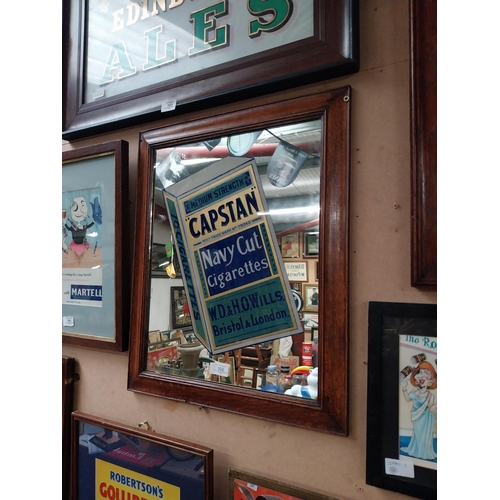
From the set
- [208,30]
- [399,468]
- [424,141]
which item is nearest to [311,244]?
[424,141]

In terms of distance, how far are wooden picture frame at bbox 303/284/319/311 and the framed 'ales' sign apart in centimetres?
44

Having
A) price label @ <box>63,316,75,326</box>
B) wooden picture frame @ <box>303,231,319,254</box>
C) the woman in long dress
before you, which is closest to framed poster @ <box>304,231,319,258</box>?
wooden picture frame @ <box>303,231,319,254</box>

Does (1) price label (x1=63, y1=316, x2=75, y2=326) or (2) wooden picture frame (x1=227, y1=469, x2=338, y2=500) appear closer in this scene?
(2) wooden picture frame (x1=227, y1=469, x2=338, y2=500)

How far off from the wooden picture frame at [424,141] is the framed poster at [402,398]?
0.08m

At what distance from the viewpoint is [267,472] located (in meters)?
0.85

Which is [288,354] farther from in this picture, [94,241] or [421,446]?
[94,241]

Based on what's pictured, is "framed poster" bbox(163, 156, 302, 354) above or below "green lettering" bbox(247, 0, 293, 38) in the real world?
below

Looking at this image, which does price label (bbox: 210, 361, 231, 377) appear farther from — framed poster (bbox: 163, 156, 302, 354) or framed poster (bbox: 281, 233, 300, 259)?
framed poster (bbox: 281, 233, 300, 259)

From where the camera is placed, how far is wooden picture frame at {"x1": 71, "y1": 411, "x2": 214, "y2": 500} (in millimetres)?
891

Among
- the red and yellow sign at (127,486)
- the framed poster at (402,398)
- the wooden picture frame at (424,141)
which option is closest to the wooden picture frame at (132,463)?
the red and yellow sign at (127,486)

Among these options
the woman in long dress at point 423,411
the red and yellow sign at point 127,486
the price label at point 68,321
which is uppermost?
the price label at point 68,321

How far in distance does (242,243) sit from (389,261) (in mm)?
321

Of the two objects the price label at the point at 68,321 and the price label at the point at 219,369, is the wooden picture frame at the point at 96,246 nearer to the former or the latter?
the price label at the point at 68,321

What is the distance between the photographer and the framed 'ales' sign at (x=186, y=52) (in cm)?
84
